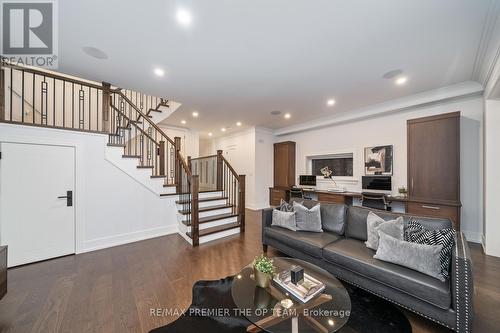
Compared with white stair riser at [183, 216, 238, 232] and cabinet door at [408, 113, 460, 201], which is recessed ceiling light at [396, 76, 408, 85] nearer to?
cabinet door at [408, 113, 460, 201]

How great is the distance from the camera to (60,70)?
3205mm

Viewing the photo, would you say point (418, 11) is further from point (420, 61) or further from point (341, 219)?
point (341, 219)

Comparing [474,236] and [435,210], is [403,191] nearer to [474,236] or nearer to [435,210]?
[435,210]

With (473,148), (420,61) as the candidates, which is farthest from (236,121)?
(473,148)

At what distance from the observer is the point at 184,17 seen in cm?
201

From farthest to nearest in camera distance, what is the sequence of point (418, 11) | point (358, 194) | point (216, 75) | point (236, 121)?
point (236, 121) < point (358, 194) < point (216, 75) < point (418, 11)

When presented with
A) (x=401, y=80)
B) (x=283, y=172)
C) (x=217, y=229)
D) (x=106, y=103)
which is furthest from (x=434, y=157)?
(x=106, y=103)

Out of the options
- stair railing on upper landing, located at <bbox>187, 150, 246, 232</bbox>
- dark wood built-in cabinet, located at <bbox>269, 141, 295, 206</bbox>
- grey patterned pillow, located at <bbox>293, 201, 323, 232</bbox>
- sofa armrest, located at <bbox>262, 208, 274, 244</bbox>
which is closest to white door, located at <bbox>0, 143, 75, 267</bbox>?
stair railing on upper landing, located at <bbox>187, 150, 246, 232</bbox>

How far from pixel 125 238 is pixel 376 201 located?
16.7 feet

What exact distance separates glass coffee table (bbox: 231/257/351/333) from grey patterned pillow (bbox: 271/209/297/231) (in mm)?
1245

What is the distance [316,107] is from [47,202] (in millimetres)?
5451

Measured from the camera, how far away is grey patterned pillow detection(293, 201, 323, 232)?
290 centimetres

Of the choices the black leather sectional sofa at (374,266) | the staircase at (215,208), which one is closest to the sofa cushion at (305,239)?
the black leather sectional sofa at (374,266)

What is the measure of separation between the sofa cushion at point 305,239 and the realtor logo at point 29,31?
145 inches
